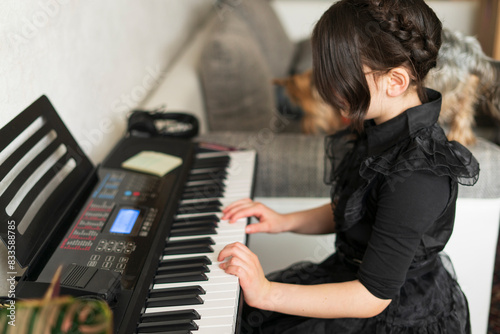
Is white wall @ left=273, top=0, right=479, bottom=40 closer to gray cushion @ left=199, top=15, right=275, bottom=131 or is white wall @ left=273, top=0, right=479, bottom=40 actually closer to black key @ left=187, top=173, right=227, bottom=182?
gray cushion @ left=199, top=15, right=275, bottom=131

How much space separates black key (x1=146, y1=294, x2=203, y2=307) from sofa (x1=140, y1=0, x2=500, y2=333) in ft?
2.55

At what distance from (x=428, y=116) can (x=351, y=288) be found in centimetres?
41

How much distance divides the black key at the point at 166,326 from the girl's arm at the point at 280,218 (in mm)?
369

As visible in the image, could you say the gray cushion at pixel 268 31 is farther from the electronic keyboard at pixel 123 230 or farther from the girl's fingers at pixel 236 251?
the girl's fingers at pixel 236 251

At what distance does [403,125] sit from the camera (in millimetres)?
1038

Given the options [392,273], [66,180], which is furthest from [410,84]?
[66,180]

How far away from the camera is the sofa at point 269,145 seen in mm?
1547

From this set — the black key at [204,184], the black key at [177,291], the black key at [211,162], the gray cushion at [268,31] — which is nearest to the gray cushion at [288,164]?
the black key at [211,162]

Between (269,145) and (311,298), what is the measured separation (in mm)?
722

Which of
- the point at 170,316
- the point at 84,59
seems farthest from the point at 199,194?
the point at 84,59

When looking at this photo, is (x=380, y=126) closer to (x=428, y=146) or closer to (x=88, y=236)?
(x=428, y=146)

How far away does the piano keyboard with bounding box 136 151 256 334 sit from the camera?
2.85 ft

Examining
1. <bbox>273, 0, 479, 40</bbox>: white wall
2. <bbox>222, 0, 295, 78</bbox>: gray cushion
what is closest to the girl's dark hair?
<bbox>222, 0, 295, 78</bbox>: gray cushion

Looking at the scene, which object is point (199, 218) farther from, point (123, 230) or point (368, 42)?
point (368, 42)
